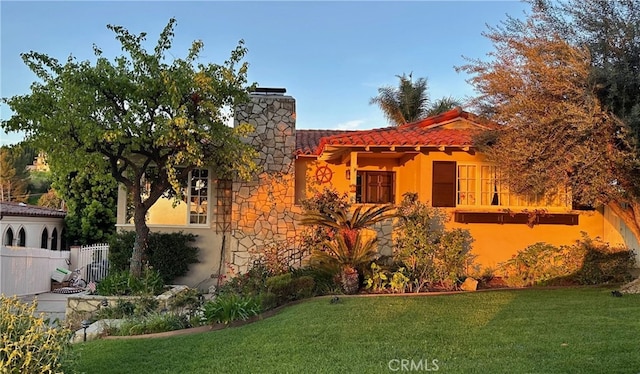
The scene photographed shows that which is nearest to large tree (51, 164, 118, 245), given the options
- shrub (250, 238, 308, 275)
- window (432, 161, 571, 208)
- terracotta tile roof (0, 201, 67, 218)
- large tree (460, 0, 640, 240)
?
terracotta tile roof (0, 201, 67, 218)

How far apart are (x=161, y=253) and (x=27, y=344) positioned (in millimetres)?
10240

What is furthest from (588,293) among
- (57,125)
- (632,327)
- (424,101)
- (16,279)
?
(424,101)

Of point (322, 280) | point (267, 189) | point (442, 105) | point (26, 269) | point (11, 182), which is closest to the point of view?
point (322, 280)

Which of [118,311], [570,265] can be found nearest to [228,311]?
[118,311]

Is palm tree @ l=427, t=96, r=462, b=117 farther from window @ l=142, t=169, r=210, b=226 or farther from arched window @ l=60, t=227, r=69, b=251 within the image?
arched window @ l=60, t=227, r=69, b=251

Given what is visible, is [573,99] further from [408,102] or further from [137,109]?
[408,102]

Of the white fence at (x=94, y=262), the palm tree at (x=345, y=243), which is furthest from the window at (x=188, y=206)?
the palm tree at (x=345, y=243)

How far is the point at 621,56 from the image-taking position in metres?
9.56

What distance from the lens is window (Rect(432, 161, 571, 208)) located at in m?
12.9

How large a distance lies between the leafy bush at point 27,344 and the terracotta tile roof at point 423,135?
8.60 metres

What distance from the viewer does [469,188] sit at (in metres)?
13.0

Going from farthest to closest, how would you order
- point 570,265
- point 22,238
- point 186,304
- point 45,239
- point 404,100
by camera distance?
point 404,100
point 45,239
point 22,238
point 570,265
point 186,304

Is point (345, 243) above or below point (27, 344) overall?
above

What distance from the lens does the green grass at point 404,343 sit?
5.58 meters
